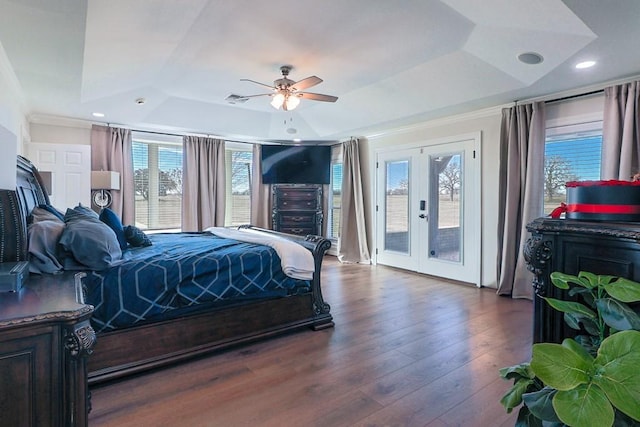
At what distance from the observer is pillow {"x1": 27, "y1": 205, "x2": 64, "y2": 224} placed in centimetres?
226

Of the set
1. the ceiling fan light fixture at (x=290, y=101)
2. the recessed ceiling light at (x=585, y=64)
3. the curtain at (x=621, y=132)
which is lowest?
the curtain at (x=621, y=132)

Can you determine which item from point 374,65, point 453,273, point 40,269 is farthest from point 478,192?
point 40,269

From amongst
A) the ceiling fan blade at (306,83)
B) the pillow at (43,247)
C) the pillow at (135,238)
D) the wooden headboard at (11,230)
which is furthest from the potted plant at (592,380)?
the pillow at (135,238)

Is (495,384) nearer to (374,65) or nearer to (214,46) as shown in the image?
(374,65)

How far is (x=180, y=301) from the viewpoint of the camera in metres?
2.51

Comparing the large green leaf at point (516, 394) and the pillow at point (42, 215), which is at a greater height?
the pillow at point (42, 215)

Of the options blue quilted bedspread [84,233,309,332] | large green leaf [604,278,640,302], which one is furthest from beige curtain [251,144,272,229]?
large green leaf [604,278,640,302]

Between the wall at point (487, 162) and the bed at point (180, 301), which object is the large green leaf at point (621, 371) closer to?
the bed at point (180, 301)

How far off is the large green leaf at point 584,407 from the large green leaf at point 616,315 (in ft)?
1.03

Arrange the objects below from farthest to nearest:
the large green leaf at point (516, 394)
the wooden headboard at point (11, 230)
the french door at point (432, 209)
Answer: the french door at point (432, 209) < the wooden headboard at point (11, 230) < the large green leaf at point (516, 394)

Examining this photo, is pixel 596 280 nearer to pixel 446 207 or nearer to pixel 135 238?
pixel 135 238

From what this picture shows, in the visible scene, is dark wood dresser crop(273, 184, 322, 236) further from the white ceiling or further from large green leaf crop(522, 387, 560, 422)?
large green leaf crop(522, 387, 560, 422)

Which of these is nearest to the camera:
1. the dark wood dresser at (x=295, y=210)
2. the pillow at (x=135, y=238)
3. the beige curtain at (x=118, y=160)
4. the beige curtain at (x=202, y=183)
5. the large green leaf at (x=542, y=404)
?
the large green leaf at (x=542, y=404)

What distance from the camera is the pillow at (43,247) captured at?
1.85m
